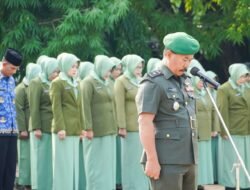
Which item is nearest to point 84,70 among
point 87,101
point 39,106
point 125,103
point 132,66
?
point 132,66

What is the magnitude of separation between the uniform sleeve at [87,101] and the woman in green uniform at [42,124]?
0.77 meters

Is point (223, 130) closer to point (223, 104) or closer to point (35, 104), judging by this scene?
point (223, 104)

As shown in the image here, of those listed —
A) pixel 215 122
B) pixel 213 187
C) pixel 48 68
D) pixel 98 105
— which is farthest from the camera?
pixel 213 187

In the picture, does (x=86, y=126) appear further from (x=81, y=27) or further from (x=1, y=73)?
(x=81, y=27)

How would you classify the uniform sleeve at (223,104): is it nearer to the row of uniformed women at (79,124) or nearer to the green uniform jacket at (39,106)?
the row of uniformed women at (79,124)

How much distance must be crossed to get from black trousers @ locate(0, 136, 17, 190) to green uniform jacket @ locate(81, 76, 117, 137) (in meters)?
1.88

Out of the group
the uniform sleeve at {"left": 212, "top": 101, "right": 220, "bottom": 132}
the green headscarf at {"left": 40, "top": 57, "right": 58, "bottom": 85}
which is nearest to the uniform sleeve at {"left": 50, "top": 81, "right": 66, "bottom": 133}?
the green headscarf at {"left": 40, "top": 57, "right": 58, "bottom": 85}

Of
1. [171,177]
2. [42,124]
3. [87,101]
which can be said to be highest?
[87,101]

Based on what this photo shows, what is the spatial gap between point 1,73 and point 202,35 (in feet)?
29.2

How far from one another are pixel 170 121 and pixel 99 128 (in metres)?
5.31

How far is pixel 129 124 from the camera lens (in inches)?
575

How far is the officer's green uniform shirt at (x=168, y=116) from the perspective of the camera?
28.0 feet

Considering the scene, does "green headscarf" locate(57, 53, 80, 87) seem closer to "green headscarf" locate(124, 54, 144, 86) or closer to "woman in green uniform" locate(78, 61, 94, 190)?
"woman in green uniform" locate(78, 61, 94, 190)

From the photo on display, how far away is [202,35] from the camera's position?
2022 centimetres
